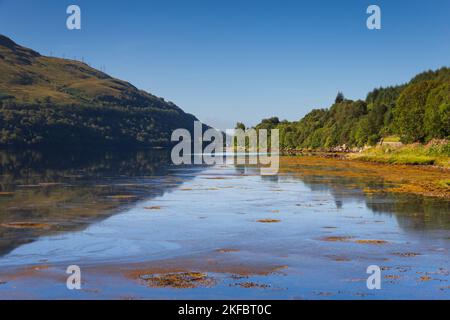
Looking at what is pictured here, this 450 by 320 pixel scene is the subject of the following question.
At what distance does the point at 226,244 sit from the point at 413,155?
10516cm

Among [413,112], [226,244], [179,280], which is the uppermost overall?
[413,112]

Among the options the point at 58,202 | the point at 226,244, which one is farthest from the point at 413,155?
the point at 226,244

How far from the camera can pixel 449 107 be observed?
415 feet

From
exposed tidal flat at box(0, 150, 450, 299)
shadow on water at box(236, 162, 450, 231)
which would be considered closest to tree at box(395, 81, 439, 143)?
shadow on water at box(236, 162, 450, 231)

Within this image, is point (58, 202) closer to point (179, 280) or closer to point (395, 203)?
point (179, 280)

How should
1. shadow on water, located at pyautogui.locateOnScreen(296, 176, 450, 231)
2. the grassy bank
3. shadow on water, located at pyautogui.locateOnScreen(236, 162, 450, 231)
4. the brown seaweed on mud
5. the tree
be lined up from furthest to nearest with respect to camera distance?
1. the tree
2. the grassy bank
3. shadow on water, located at pyautogui.locateOnScreen(236, 162, 450, 231)
4. shadow on water, located at pyautogui.locateOnScreen(296, 176, 450, 231)
5. the brown seaweed on mud

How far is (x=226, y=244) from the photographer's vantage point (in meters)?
33.6

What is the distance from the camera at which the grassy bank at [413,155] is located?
371ft

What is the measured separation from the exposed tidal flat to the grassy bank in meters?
53.3

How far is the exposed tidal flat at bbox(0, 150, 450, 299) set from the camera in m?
23.7

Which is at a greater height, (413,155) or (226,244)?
(413,155)

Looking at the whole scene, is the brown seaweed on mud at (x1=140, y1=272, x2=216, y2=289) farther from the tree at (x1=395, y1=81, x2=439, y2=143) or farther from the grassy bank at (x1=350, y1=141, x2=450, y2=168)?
the tree at (x1=395, y1=81, x2=439, y2=143)

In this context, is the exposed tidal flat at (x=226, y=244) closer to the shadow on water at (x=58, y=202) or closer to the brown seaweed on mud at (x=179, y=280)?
the brown seaweed on mud at (x=179, y=280)
